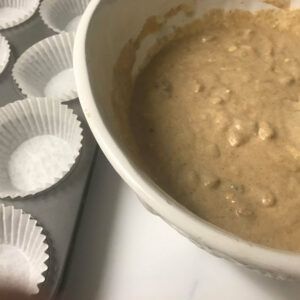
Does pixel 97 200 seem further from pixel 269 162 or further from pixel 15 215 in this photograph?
pixel 269 162

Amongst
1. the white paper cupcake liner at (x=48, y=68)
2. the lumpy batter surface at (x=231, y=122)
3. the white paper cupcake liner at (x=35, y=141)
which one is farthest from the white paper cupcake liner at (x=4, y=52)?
the lumpy batter surface at (x=231, y=122)

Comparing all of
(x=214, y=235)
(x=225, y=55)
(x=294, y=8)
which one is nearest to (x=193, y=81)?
(x=225, y=55)

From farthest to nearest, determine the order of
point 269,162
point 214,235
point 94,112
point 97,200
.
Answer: point 97,200, point 269,162, point 94,112, point 214,235

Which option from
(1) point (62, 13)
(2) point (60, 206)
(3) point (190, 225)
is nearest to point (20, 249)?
(2) point (60, 206)

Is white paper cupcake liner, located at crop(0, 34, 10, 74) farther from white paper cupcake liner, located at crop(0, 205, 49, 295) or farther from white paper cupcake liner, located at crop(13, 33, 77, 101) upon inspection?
white paper cupcake liner, located at crop(0, 205, 49, 295)

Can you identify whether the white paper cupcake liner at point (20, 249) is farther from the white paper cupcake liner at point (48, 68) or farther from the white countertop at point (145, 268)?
the white paper cupcake liner at point (48, 68)
